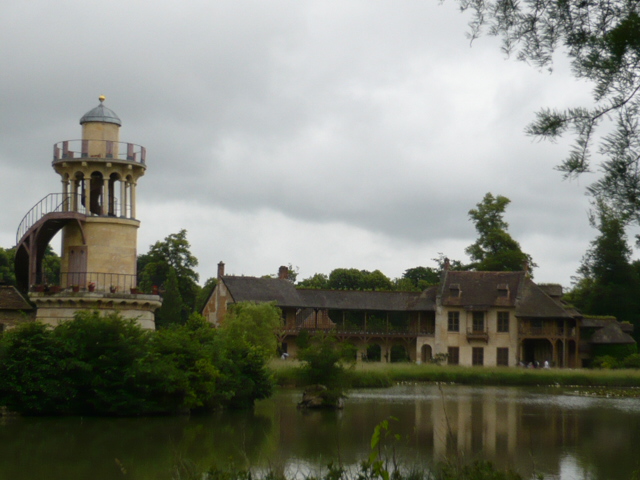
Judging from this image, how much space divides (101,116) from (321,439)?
1502 cm

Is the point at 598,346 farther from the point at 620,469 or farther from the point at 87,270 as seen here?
the point at 620,469

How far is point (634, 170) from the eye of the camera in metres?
8.00

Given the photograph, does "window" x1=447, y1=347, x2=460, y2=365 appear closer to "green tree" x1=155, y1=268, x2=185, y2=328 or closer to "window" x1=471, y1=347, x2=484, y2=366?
"window" x1=471, y1=347, x2=484, y2=366

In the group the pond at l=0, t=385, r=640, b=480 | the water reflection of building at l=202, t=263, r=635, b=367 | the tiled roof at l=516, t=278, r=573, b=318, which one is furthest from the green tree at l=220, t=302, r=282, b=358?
the tiled roof at l=516, t=278, r=573, b=318

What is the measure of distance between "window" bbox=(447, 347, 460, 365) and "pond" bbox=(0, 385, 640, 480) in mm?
23413

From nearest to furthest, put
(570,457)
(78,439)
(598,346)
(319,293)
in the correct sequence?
(570,457)
(78,439)
(598,346)
(319,293)

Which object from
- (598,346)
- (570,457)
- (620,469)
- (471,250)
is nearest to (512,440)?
(570,457)

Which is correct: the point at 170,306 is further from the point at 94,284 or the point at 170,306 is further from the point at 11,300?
the point at 94,284

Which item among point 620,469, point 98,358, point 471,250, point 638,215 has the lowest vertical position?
point 620,469

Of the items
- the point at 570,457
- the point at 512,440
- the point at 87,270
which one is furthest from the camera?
the point at 87,270

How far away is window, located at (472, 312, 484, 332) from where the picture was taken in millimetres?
54031

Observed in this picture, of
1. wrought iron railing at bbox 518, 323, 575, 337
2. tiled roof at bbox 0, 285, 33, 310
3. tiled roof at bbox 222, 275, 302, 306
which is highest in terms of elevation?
tiled roof at bbox 222, 275, 302, 306

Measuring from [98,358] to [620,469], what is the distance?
1243 cm

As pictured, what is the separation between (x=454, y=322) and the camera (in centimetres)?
5434
